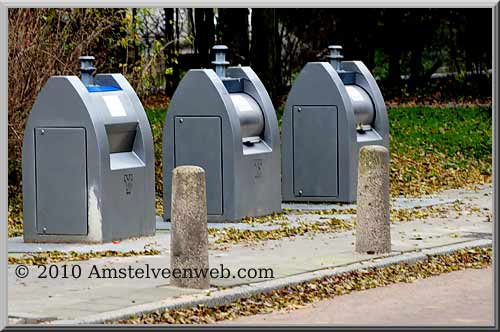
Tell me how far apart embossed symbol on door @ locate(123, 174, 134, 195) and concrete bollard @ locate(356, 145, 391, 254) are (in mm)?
2252

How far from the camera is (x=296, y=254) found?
37.9ft

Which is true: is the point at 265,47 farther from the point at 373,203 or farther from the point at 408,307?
the point at 408,307

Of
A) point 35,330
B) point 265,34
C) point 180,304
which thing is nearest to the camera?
point 35,330

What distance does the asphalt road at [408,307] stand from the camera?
349 inches

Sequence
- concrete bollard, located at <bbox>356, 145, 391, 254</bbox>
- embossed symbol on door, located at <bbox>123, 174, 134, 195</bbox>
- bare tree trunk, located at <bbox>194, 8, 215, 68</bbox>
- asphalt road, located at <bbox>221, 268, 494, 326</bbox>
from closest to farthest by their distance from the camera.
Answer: asphalt road, located at <bbox>221, 268, 494, 326</bbox> → concrete bollard, located at <bbox>356, 145, 391, 254</bbox> → embossed symbol on door, located at <bbox>123, 174, 134, 195</bbox> → bare tree trunk, located at <bbox>194, 8, 215, 68</bbox>

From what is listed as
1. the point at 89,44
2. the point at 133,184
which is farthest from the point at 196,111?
the point at 89,44

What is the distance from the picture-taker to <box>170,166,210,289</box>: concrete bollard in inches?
380

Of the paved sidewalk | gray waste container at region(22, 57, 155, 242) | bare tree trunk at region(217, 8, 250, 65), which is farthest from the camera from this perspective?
bare tree trunk at region(217, 8, 250, 65)

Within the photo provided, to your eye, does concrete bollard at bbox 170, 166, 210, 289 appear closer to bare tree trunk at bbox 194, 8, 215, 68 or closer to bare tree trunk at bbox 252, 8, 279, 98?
bare tree trunk at bbox 252, 8, 279, 98

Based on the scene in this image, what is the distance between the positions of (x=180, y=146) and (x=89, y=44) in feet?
9.30

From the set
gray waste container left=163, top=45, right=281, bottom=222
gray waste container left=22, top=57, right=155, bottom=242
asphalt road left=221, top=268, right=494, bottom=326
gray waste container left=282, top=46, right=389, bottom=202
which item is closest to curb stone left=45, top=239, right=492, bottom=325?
asphalt road left=221, top=268, right=494, bottom=326

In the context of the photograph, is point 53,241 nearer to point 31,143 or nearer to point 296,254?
point 31,143

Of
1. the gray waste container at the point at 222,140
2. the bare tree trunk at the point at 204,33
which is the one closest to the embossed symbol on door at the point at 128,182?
the gray waste container at the point at 222,140

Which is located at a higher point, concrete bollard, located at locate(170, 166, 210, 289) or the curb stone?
concrete bollard, located at locate(170, 166, 210, 289)
